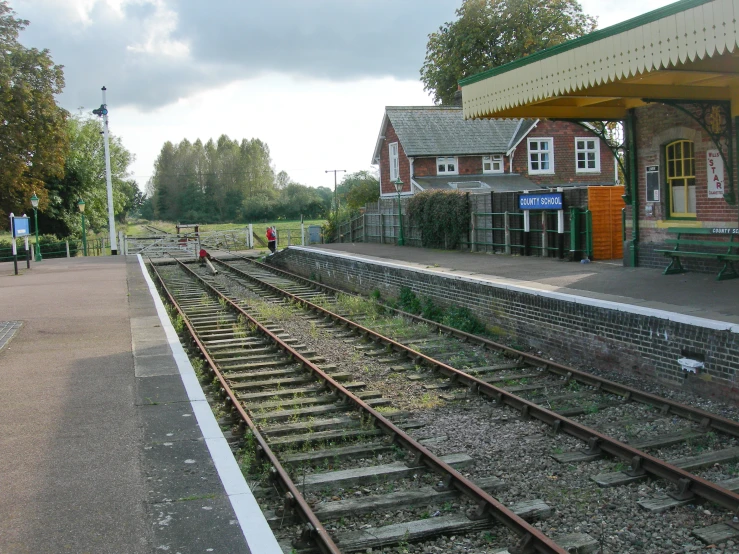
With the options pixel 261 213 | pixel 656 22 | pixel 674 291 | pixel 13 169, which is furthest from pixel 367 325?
pixel 261 213

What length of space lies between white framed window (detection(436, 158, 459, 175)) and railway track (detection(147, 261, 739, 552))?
22215mm

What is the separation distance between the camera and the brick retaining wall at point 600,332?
8297 mm

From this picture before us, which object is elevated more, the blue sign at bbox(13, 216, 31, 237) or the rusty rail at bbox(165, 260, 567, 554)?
the blue sign at bbox(13, 216, 31, 237)

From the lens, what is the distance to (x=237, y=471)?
5453 mm

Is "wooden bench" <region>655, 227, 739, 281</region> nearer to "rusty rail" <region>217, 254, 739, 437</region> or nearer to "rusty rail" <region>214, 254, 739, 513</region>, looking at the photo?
"rusty rail" <region>217, 254, 739, 437</region>

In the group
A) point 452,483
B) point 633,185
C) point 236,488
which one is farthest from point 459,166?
point 236,488

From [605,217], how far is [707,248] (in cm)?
393

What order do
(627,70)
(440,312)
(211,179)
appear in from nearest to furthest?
(627,70)
(440,312)
(211,179)

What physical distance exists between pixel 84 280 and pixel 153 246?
16813mm

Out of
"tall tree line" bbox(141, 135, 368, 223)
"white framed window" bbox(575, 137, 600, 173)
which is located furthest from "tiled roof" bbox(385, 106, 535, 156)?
"tall tree line" bbox(141, 135, 368, 223)

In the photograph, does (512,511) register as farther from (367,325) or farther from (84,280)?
(84,280)

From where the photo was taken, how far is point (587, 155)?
3581 cm

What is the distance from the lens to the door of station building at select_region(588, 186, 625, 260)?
16.7 m

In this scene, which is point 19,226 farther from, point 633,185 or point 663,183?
point 663,183
